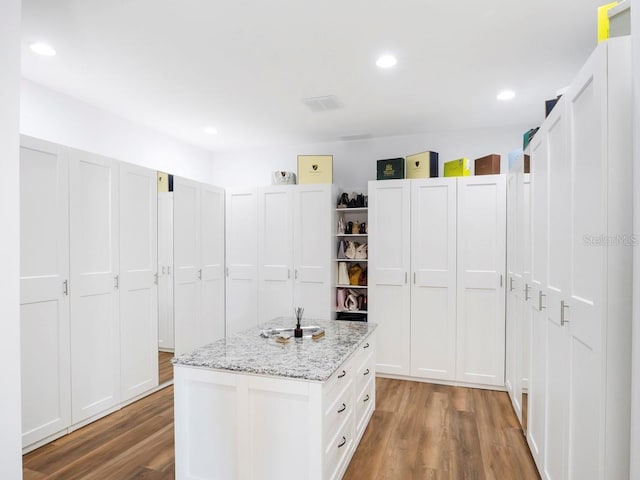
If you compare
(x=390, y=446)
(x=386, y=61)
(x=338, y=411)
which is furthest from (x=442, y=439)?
(x=386, y=61)

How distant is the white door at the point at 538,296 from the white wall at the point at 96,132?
368 centimetres

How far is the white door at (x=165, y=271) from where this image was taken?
12.1ft

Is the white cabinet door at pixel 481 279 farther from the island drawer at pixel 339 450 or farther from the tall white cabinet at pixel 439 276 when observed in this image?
the island drawer at pixel 339 450

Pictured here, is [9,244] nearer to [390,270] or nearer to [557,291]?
[557,291]

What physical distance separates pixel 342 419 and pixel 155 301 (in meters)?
2.30

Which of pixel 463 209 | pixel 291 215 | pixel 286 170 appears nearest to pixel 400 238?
pixel 463 209

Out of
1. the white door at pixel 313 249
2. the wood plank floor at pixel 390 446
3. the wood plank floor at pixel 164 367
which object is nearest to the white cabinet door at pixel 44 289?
the wood plank floor at pixel 390 446

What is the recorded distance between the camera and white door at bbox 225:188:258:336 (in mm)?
4621

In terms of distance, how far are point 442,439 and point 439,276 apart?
160 centimetres

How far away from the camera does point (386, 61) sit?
2.61 meters

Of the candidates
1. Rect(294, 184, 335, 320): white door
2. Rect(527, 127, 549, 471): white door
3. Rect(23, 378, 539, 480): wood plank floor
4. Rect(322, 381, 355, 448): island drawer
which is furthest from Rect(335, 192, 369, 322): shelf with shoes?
Rect(527, 127, 549, 471): white door

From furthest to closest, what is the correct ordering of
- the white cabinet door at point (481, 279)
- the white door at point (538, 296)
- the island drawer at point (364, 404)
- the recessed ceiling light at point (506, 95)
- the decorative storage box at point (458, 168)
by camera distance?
the decorative storage box at point (458, 168) < the white cabinet door at point (481, 279) < the recessed ceiling light at point (506, 95) < the island drawer at point (364, 404) < the white door at point (538, 296)

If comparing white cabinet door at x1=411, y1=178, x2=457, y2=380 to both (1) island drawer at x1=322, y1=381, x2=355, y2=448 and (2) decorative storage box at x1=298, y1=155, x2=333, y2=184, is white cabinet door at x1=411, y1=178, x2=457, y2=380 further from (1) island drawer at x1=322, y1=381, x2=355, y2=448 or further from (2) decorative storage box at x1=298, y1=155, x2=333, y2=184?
(1) island drawer at x1=322, y1=381, x2=355, y2=448

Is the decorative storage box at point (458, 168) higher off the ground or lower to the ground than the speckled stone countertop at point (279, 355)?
higher
